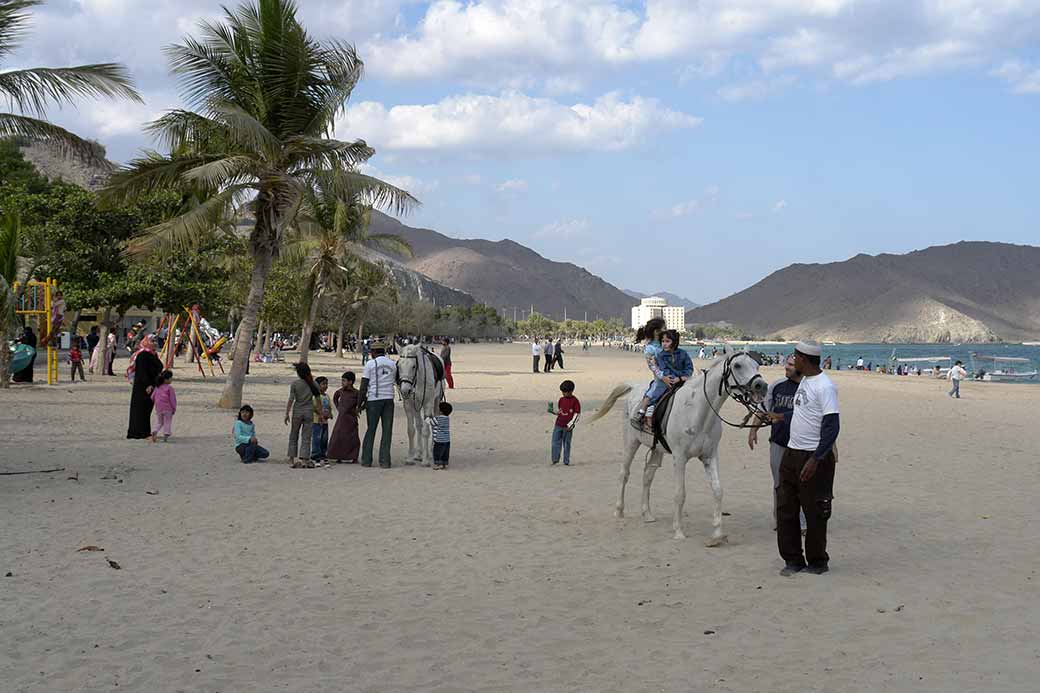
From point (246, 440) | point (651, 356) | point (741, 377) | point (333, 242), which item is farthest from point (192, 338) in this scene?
point (741, 377)

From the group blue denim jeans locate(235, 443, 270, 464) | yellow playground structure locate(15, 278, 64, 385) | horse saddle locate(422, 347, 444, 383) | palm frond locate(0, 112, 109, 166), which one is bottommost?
blue denim jeans locate(235, 443, 270, 464)

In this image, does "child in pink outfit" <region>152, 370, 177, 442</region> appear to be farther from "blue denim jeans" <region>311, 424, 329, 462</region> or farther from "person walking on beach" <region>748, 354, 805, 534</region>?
"person walking on beach" <region>748, 354, 805, 534</region>

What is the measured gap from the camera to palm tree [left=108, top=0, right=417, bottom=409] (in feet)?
61.7

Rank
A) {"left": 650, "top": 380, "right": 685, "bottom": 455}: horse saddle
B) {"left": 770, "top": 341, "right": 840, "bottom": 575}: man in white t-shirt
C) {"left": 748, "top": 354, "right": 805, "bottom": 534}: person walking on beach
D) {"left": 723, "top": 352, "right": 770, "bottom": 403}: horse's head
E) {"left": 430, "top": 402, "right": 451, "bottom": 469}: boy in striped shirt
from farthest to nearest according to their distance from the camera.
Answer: {"left": 430, "top": 402, "right": 451, "bottom": 469}: boy in striped shirt, {"left": 650, "top": 380, "right": 685, "bottom": 455}: horse saddle, {"left": 748, "top": 354, "right": 805, "bottom": 534}: person walking on beach, {"left": 723, "top": 352, "right": 770, "bottom": 403}: horse's head, {"left": 770, "top": 341, "right": 840, "bottom": 575}: man in white t-shirt

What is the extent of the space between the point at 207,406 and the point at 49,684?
1809cm

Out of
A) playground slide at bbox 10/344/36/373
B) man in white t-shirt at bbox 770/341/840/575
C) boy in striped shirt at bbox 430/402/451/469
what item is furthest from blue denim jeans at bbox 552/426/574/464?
playground slide at bbox 10/344/36/373

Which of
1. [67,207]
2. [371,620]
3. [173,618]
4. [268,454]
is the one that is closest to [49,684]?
[173,618]

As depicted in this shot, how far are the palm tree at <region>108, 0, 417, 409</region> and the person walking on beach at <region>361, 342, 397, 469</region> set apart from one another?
6.81 meters

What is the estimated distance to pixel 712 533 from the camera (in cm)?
906

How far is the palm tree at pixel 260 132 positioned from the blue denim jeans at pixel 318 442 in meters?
6.55

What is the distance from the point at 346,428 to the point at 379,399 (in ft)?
2.49

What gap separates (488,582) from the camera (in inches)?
286

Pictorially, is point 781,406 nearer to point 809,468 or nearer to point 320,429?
point 809,468

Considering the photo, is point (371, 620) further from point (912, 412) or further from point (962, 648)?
point (912, 412)
